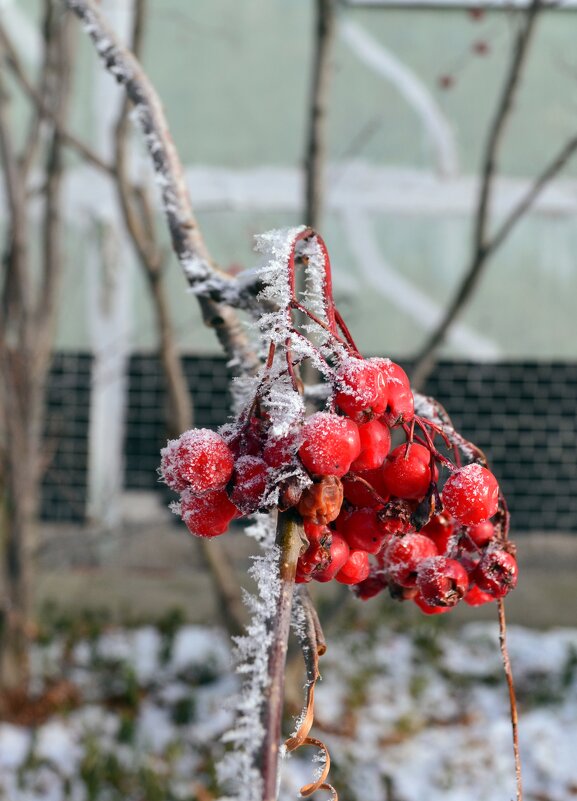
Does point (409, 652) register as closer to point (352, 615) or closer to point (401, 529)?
point (352, 615)

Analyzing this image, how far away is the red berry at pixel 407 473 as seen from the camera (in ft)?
1.72

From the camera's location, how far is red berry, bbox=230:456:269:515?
479 mm

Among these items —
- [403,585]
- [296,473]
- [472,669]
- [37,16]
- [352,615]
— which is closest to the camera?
[296,473]

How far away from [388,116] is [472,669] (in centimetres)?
252

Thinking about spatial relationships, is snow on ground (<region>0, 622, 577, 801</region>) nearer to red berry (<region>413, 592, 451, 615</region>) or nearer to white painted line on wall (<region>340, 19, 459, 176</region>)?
red berry (<region>413, 592, 451, 615</region>)

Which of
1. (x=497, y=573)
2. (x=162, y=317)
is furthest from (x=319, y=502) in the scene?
(x=162, y=317)

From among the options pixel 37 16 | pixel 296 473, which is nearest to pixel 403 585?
pixel 296 473

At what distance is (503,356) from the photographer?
3957mm

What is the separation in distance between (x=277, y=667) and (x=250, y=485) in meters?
0.15

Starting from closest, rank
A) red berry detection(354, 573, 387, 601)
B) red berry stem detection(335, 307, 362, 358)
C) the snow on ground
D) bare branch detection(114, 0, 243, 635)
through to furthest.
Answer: red berry stem detection(335, 307, 362, 358), red berry detection(354, 573, 387, 601), bare branch detection(114, 0, 243, 635), the snow on ground

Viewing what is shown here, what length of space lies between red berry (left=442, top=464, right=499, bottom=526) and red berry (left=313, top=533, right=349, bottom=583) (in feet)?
0.25

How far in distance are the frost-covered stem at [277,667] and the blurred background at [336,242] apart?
125 inches

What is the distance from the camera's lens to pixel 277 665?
35cm

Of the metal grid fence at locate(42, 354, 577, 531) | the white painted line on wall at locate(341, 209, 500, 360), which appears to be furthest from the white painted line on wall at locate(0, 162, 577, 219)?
the metal grid fence at locate(42, 354, 577, 531)
